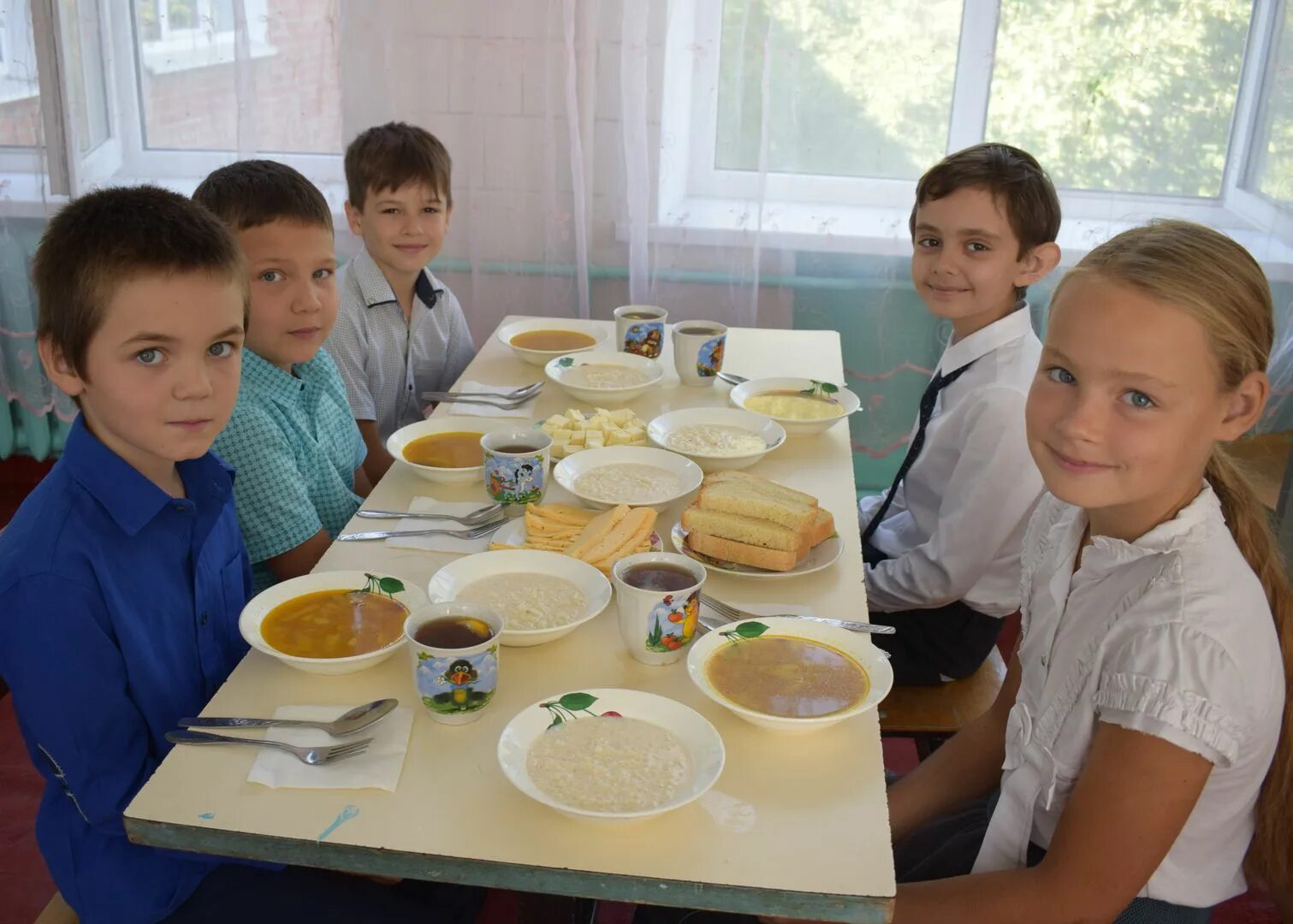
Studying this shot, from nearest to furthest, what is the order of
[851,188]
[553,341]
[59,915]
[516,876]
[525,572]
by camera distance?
[516,876] < [59,915] < [525,572] < [553,341] < [851,188]

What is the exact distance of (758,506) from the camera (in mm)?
1555

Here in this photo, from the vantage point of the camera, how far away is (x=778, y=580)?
1.54 meters

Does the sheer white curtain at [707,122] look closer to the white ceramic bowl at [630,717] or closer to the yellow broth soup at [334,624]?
the yellow broth soup at [334,624]

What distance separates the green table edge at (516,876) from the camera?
1.02 m

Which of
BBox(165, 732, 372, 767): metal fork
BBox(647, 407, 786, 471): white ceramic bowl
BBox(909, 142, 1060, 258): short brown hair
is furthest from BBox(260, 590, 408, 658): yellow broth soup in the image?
BBox(909, 142, 1060, 258): short brown hair

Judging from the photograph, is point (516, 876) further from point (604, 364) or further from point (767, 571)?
point (604, 364)

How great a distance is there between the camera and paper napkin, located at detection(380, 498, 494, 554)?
1.60m

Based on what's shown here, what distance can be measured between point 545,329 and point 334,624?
1316 millimetres

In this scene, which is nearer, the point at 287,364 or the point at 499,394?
the point at 287,364

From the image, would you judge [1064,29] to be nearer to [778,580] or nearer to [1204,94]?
[1204,94]

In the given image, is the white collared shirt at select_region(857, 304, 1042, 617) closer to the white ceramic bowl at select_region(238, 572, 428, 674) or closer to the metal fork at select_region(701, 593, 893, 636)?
the metal fork at select_region(701, 593, 893, 636)

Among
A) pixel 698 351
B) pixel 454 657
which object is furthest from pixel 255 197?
pixel 454 657

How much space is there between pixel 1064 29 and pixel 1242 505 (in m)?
2.15

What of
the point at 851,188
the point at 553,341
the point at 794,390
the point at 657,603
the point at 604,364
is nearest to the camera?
the point at 657,603
